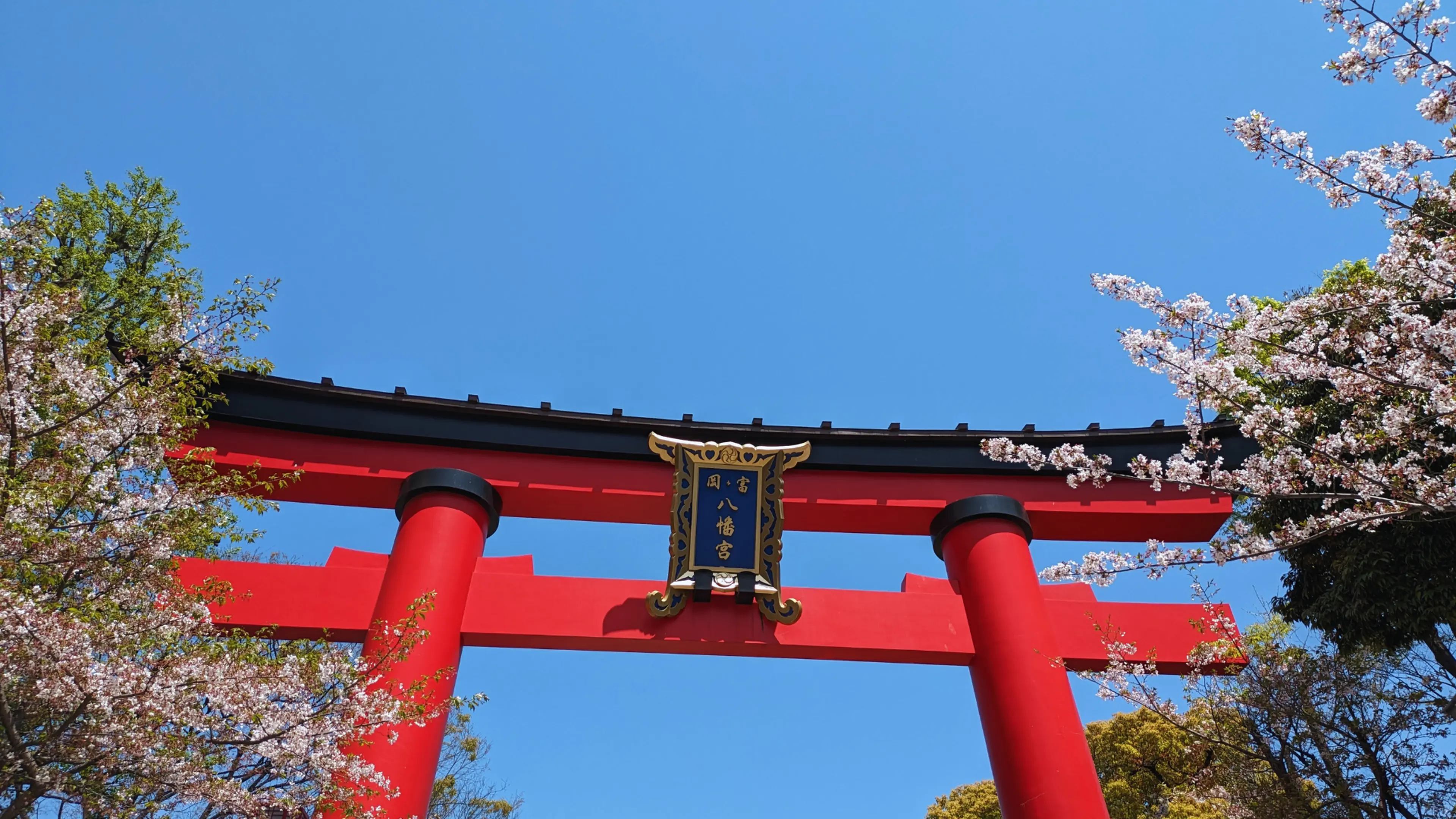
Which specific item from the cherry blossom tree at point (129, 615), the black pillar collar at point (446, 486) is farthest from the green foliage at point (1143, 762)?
the cherry blossom tree at point (129, 615)

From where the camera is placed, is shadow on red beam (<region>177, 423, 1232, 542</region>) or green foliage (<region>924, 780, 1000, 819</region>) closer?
shadow on red beam (<region>177, 423, 1232, 542</region>)

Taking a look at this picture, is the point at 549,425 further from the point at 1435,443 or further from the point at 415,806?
the point at 1435,443

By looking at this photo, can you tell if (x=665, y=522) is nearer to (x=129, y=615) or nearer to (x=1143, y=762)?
(x=129, y=615)

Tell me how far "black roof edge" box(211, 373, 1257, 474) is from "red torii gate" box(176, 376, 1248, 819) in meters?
0.02

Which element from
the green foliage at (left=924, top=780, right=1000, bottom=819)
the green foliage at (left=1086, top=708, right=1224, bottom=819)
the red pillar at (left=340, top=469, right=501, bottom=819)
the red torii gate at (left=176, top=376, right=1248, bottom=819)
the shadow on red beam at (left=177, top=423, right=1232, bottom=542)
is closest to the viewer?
the red pillar at (left=340, top=469, right=501, bottom=819)

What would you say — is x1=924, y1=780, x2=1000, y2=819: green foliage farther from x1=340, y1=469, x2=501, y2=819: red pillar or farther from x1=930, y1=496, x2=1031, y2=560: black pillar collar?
x1=340, y1=469, x2=501, y2=819: red pillar

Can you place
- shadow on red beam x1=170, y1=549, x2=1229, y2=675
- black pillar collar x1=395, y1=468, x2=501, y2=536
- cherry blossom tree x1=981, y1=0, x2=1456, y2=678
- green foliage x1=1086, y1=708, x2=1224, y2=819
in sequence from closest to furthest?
1. cherry blossom tree x1=981, y1=0, x2=1456, y2=678
2. shadow on red beam x1=170, y1=549, x2=1229, y2=675
3. black pillar collar x1=395, y1=468, x2=501, y2=536
4. green foliage x1=1086, y1=708, x2=1224, y2=819

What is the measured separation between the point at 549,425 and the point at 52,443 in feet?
16.2

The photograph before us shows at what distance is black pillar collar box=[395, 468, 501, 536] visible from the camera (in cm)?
929

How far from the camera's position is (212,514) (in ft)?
18.8

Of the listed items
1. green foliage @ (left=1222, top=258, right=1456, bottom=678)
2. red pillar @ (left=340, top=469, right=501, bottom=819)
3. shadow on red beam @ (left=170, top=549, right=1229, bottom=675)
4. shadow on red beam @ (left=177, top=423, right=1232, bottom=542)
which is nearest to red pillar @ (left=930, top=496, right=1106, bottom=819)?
shadow on red beam @ (left=170, top=549, right=1229, bottom=675)

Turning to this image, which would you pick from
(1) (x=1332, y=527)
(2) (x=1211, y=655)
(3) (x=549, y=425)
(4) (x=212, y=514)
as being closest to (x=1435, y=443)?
(1) (x=1332, y=527)

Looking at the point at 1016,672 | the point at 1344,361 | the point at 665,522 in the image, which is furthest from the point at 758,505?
the point at 1344,361

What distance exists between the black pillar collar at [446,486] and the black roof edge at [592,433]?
0.49 metres
